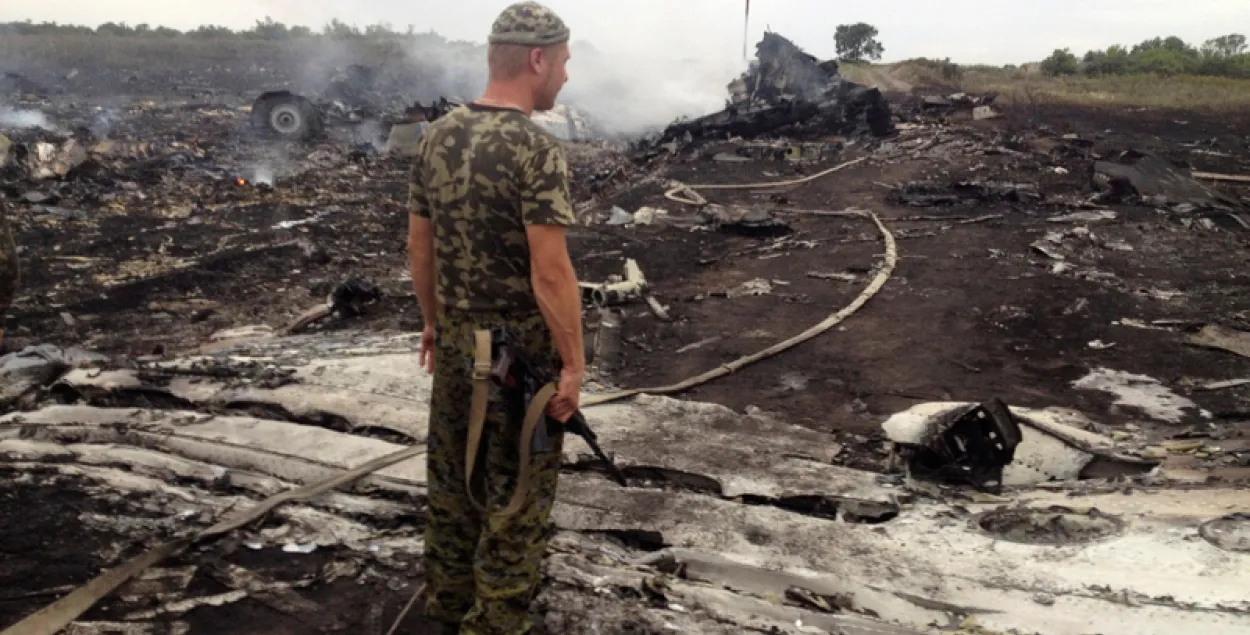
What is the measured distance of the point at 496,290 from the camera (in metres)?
2.33

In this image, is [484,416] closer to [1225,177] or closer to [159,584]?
[159,584]

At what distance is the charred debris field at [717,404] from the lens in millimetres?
2754

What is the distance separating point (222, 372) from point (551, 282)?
316cm

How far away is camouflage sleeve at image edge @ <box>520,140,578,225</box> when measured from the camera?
2160 millimetres

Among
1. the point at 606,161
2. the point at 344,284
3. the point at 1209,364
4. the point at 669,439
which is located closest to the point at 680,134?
the point at 606,161

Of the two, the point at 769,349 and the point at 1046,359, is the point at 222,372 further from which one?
the point at 1046,359

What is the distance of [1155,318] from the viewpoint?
248 inches

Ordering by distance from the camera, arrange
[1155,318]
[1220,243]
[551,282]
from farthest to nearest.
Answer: [1220,243] → [1155,318] → [551,282]

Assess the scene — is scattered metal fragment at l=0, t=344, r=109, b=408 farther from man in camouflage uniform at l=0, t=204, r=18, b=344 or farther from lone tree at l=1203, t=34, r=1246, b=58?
lone tree at l=1203, t=34, r=1246, b=58

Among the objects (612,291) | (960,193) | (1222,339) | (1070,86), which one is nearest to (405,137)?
(960,193)

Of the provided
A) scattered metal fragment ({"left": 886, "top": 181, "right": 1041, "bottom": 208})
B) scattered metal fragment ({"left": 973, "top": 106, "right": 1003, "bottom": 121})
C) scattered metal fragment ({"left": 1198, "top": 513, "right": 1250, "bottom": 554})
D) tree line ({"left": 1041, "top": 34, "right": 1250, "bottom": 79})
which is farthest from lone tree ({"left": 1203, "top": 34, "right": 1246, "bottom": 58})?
scattered metal fragment ({"left": 1198, "top": 513, "right": 1250, "bottom": 554})

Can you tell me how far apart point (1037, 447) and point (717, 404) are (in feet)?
5.58

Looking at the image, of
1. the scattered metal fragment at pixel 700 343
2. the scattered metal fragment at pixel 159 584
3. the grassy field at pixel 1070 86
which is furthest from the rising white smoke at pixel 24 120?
the grassy field at pixel 1070 86

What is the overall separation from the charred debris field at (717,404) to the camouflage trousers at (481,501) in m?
0.26
